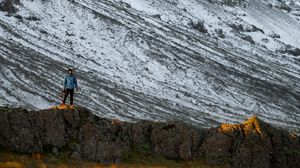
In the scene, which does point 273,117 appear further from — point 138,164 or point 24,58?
point 138,164

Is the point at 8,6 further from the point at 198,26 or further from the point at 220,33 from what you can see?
the point at 220,33

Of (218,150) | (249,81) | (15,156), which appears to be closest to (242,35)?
(249,81)

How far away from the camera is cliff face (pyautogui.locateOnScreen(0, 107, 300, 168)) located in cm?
1384

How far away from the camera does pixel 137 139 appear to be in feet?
50.2

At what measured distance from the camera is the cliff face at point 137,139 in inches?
545

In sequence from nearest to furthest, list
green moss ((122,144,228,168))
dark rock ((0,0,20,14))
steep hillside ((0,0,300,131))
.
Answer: green moss ((122,144,228,168))
steep hillside ((0,0,300,131))
dark rock ((0,0,20,14))

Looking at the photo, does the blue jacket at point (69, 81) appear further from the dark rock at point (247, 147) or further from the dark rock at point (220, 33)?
the dark rock at point (220, 33)

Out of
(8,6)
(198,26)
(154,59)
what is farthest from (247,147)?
(198,26)

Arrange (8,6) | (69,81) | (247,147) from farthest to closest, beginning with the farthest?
1. (8,6)
2. (69,81)
3. (247,147)

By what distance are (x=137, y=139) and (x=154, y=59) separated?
103 feet

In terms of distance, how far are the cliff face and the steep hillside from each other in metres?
17.1

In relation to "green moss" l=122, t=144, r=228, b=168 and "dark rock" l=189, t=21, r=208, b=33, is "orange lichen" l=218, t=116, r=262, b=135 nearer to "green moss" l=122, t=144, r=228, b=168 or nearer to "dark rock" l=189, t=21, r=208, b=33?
"green moss" l=122, t=144, r=228, b=168

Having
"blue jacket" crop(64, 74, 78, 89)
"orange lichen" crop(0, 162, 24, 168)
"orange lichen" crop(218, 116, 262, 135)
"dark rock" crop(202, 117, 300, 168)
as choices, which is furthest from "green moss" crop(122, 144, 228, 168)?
"blue jacket" crop(64, 74, 78, 89)

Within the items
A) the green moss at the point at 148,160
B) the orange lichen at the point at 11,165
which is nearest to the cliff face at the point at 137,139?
the green moss at the point at 148,160
